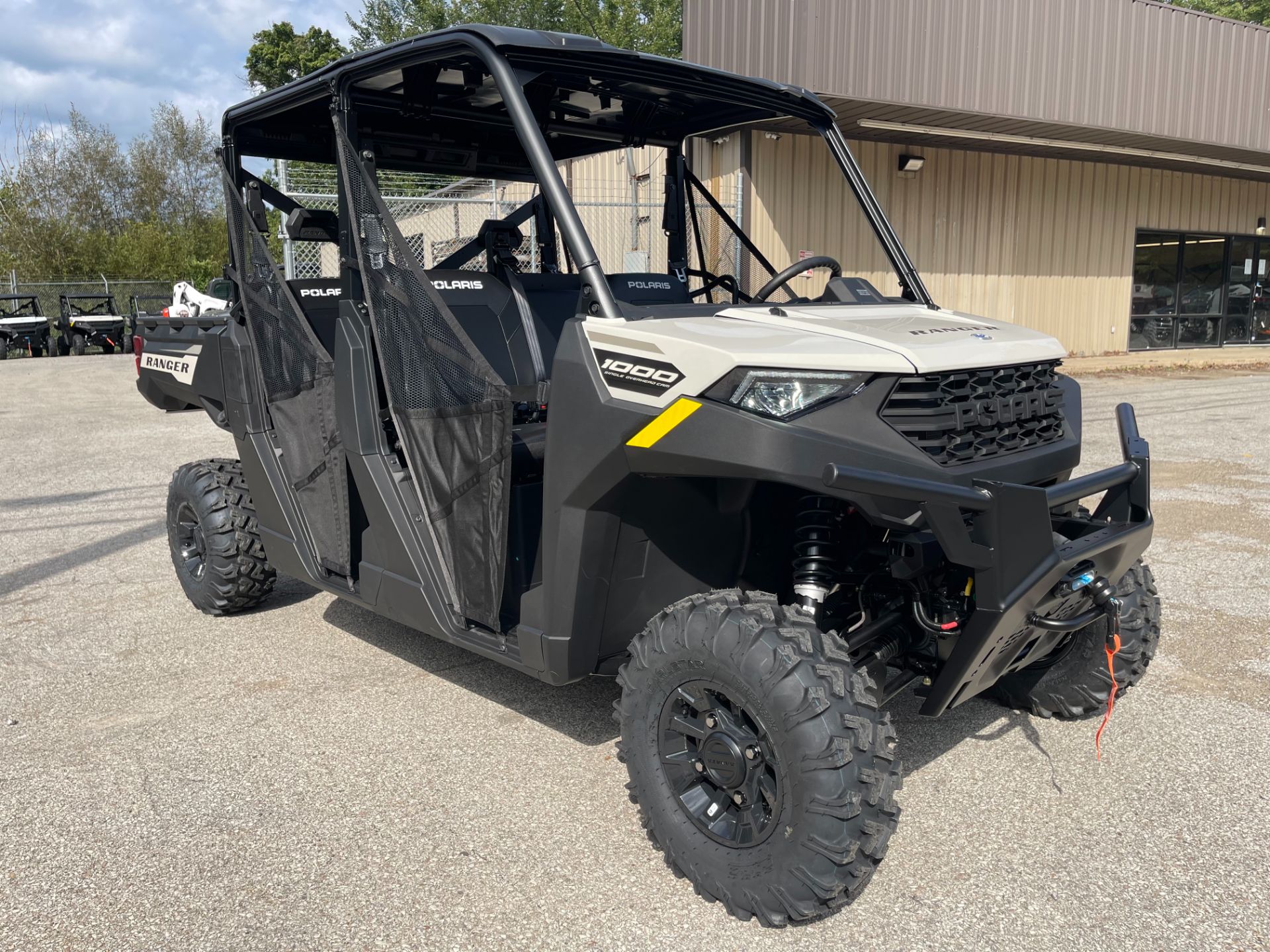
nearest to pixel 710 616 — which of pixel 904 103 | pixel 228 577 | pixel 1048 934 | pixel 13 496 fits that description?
A: pixel 1048 934

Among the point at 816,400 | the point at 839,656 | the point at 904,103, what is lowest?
the point at 839,656

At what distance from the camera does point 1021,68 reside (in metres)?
14.1

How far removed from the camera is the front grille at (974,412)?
7.87ft

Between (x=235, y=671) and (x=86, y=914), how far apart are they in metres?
1.66

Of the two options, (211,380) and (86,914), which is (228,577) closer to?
(211,380)

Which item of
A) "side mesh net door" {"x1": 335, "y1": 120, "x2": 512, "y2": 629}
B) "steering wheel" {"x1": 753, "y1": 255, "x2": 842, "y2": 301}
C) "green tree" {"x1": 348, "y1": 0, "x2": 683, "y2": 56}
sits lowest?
"side mesh net door" {"x1": 335, "y1": 120, "x2": 512, "y2": 629}

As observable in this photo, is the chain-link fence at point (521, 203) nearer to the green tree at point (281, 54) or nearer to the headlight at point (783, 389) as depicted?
the headlight at point (783, 389)

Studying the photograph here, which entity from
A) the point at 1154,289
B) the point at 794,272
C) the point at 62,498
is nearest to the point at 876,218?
the point at 794,272

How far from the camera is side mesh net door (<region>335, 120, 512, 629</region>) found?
10.1 ft

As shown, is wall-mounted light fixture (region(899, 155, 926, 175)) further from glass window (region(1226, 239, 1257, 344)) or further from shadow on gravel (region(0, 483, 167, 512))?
shadow on gravel (region(0, 483, 167, 512))

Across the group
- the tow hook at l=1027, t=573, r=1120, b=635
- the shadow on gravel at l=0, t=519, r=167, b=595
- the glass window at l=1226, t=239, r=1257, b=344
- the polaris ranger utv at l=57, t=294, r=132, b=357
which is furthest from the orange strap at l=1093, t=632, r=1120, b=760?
the polaris ranger utv at l=57, t=294, r=132, b=357

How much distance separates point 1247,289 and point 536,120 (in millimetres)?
21816

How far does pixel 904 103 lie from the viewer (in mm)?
12945

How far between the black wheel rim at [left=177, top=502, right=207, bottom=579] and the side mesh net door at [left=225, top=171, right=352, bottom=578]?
3.24 ft
